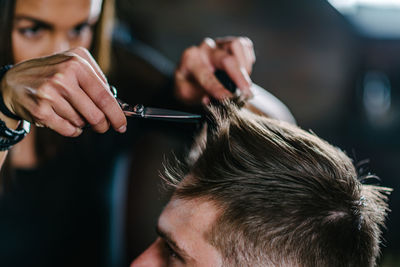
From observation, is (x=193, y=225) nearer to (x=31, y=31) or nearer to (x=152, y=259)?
(x=152, y=259)

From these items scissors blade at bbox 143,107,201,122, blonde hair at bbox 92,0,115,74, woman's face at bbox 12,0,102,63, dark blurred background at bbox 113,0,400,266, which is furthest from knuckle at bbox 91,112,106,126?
dark blurred background at bbox 113,0,400,266

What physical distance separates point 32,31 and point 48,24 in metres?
0.06

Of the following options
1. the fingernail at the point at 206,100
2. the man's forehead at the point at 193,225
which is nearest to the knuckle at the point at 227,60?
the fingernail at the point at 206,100

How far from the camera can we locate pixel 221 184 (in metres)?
1.06

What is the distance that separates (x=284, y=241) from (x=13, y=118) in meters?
0.68

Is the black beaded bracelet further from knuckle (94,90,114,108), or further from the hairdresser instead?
knuckle (94,90,114,108)

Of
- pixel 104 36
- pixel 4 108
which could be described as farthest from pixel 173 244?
pixel 104 36

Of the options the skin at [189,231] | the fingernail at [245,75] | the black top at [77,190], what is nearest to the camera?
the skin at [189,231]

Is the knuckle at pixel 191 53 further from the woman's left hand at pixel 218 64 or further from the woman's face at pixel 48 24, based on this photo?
the woman's face at pixel 48 24

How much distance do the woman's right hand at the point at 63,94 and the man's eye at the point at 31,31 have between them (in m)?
0.54

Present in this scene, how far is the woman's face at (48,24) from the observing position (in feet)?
4.31

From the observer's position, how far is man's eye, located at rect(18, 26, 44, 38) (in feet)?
4.47

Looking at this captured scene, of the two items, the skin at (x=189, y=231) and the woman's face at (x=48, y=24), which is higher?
the woman's face at (x=48, y=24)

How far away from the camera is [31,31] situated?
137 cm
